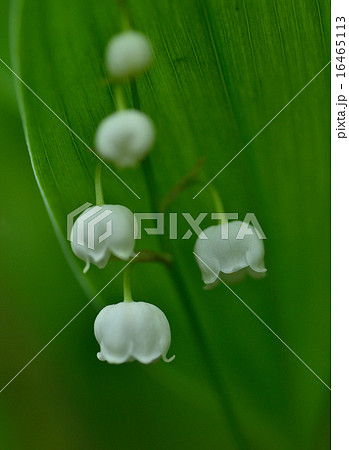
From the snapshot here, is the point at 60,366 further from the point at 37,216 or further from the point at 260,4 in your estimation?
the point at 260,4

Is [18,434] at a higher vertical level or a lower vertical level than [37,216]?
lower

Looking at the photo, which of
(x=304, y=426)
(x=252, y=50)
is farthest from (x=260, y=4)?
(x=304, y=426)

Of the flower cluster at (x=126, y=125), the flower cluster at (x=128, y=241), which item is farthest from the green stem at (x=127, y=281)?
the flower cluster at (x=126, y=125)

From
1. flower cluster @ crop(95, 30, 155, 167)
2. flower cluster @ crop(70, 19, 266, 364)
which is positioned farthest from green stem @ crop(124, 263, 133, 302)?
flower cluster @ crop(95, 30, 155, 167)

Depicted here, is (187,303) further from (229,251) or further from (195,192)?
(195,192)

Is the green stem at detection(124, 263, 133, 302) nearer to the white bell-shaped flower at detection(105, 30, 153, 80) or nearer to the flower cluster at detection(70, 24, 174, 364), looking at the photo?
the flower cluster at detection(70, 24, 174, 364)

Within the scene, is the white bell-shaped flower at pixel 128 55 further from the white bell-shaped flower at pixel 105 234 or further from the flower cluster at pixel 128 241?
the white bell-shaped flower at pixel 105 234
